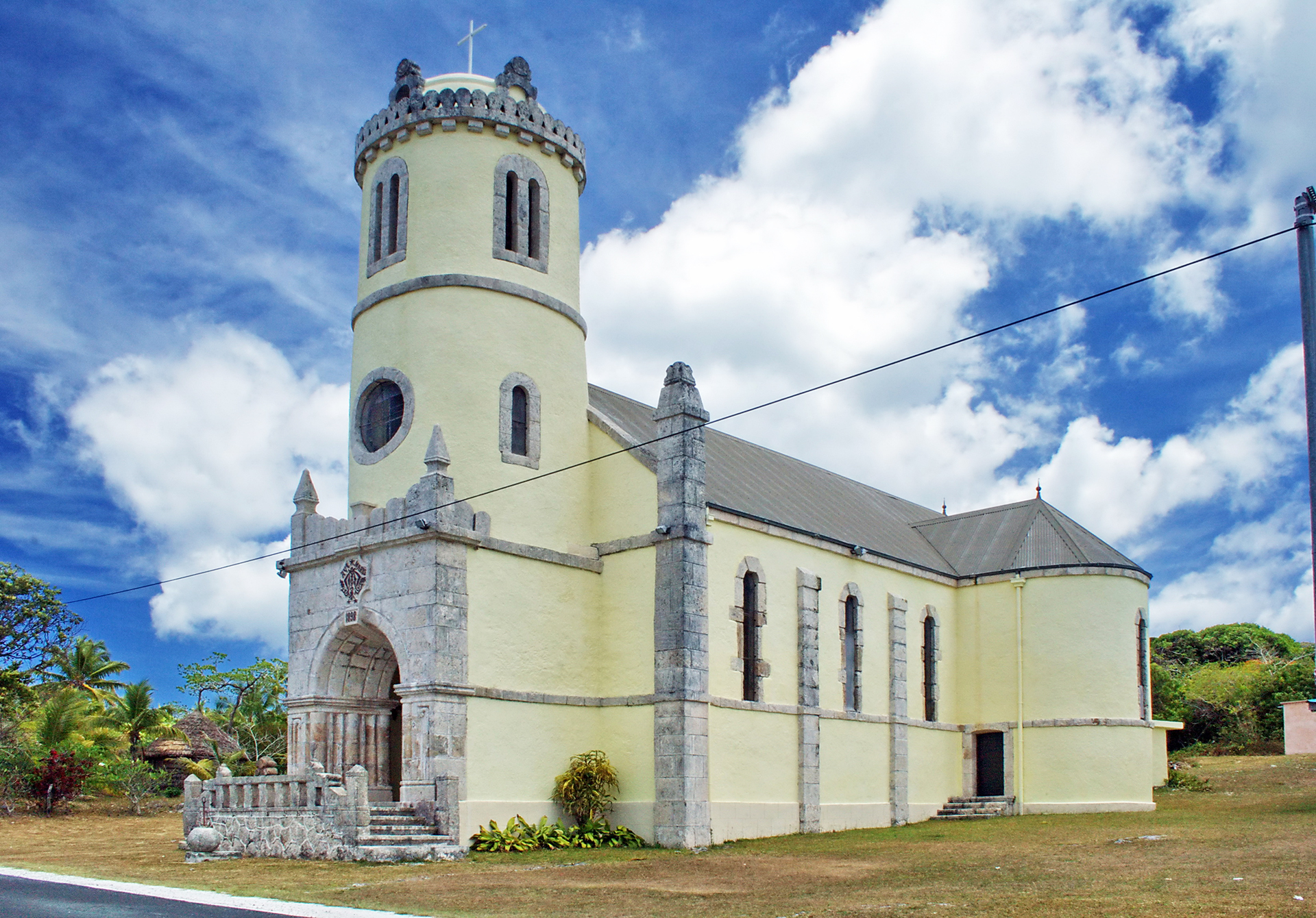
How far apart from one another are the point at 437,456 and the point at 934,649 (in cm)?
1541

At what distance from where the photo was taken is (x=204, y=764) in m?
38.5

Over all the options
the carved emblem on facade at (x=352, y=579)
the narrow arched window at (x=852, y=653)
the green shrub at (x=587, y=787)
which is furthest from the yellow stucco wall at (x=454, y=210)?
the narrow arched window at (x=852, y=653)

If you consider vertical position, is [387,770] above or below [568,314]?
below

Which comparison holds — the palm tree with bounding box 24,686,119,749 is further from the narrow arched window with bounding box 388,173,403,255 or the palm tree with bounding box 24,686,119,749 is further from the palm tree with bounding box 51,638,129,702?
the narrow arched window with bounding box 388,173,403,255

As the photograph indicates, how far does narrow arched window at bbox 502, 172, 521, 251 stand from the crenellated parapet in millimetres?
864

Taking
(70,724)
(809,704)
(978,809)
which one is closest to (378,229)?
(809,704)

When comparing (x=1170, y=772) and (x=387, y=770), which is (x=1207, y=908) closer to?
(x=387, y=770)

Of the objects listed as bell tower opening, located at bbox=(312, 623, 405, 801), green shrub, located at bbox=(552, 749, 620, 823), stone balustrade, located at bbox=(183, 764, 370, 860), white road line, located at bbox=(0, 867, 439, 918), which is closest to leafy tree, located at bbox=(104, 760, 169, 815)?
bell tower opening, located at bbox=(312, 623, 405, 801)

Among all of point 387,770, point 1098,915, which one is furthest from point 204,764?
point 1098,915

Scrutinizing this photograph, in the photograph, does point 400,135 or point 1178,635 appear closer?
point 400,135

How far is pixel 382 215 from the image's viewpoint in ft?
A: 82.0

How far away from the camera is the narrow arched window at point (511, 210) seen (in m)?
24.7

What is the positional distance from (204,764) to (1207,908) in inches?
1323

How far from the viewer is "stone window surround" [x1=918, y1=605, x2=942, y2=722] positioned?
3061cm
